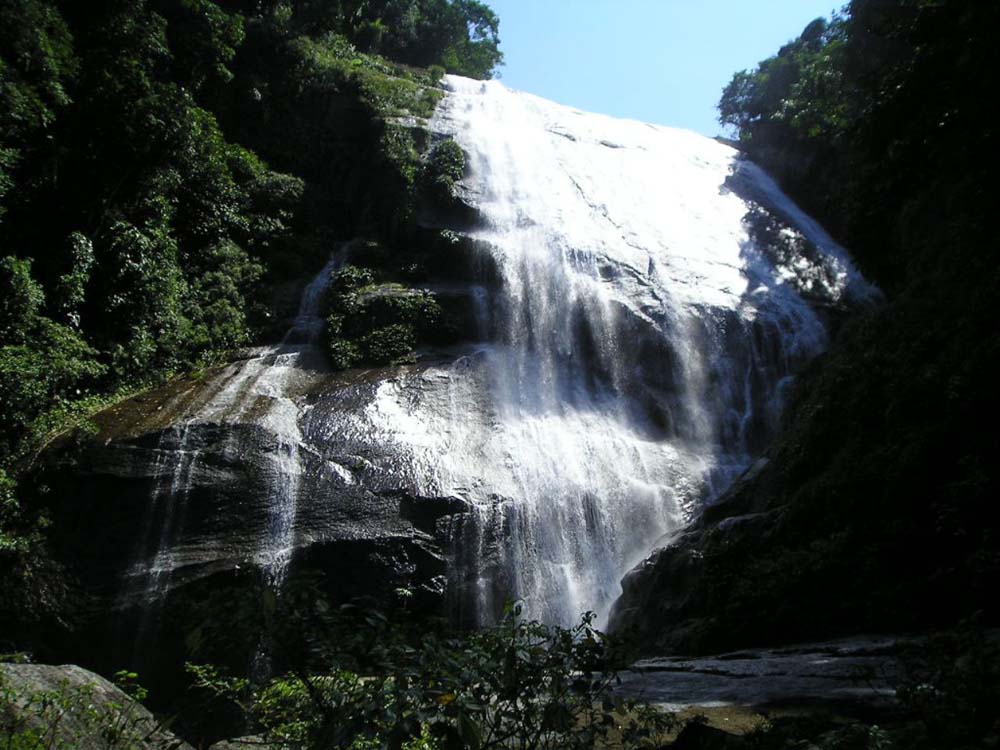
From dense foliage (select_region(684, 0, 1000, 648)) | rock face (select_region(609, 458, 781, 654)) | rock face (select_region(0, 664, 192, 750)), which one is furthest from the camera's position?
rock face (select_region(609, 458, 781, 654))

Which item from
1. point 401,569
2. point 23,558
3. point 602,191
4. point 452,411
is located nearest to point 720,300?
point 602,191

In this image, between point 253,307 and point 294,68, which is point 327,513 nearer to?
point 253,307

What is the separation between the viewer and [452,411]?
13727 millimetres

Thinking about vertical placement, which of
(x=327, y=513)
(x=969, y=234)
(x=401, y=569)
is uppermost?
(x=969, y=234)

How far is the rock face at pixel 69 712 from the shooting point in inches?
143

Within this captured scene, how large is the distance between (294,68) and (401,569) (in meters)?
17.9

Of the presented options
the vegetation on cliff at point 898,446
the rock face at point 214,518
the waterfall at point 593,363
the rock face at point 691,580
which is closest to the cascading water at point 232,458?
the rock face at point 214,518

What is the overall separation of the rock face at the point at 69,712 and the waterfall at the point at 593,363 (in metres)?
5.81

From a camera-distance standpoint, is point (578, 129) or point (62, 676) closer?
point (62, 676)

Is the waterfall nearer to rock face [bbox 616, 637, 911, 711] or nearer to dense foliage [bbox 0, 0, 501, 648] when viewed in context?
dense foliage [bbox 0, 0, 501, 648]

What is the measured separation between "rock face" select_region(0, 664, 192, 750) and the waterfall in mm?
5811

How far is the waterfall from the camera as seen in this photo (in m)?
12.0

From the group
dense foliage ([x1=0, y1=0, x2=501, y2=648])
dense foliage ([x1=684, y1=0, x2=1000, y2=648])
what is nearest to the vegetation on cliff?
dense foliage ([x1=684, y1=0, x2=1000, y2=648])

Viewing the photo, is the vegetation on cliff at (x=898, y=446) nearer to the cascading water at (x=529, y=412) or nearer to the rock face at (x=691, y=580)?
the rock face at (x=691, y=580)
